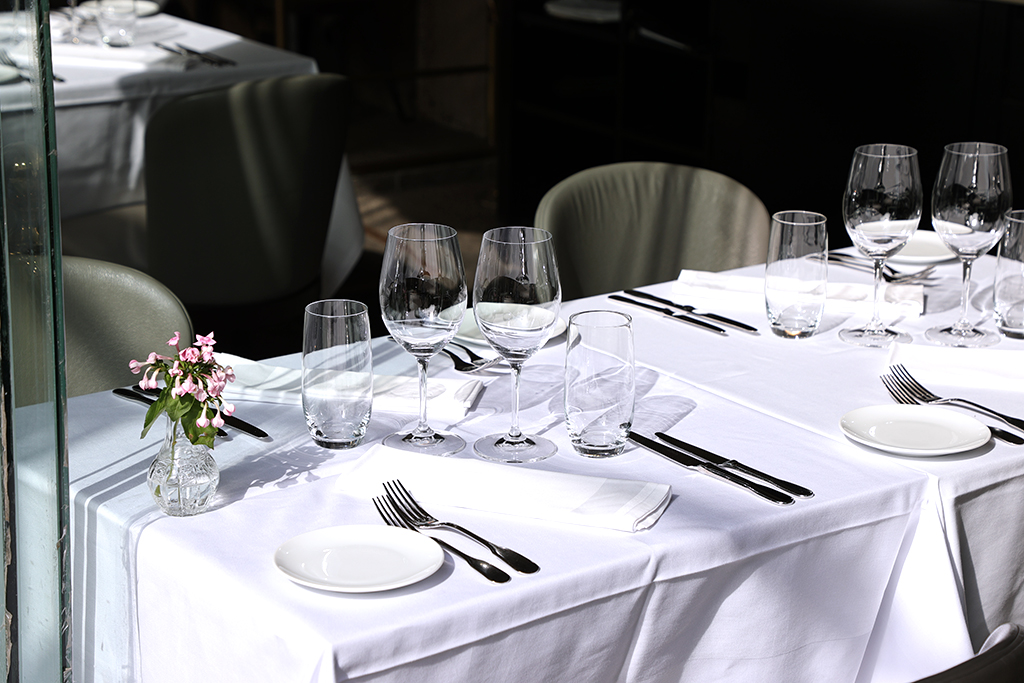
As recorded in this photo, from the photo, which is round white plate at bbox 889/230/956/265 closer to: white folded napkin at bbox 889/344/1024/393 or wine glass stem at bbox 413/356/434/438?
white folded napkin at bbox 889/344/1024/393

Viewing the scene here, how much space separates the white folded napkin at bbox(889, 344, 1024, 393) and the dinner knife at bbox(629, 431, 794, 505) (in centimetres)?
39

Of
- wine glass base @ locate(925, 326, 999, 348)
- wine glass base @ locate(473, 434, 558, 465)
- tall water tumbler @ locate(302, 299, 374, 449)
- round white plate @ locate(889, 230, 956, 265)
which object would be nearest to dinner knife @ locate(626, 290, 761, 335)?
wine glass base @ locate(925, 326, 999, 348)

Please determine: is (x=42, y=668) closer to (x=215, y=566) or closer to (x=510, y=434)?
(x=215, y=566)

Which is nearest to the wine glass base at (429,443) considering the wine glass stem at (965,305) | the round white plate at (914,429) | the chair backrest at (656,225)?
the round white plate at (914,429)

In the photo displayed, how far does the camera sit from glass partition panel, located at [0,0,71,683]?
818 millimetres

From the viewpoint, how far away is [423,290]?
1.13 m

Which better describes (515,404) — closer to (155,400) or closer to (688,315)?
(155,400)

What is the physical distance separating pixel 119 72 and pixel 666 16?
1840mm

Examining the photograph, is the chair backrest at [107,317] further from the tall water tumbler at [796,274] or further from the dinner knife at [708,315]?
the tall water tumbler at [796,274]

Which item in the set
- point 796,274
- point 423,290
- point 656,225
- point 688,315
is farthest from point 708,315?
point 656,225

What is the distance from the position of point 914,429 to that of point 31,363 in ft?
2.83

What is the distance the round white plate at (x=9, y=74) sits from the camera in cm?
81

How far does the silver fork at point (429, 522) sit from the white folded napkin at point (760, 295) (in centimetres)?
73

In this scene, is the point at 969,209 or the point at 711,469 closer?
the point at 711,469
